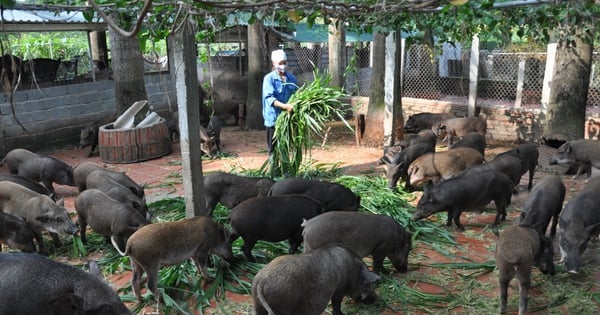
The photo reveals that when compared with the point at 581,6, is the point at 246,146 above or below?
below

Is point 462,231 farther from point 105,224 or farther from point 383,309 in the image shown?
point 105,224

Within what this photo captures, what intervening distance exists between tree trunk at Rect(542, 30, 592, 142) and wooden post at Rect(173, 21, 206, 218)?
7846 millimetres

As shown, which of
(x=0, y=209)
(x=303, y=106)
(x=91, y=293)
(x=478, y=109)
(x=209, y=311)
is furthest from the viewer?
(x=478, y=109)

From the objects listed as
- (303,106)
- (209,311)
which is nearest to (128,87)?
(303,106)

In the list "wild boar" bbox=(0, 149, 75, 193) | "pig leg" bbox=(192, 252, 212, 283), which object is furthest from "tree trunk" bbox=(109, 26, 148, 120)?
"pig leg" bbox=(192, 252, 212, 283)

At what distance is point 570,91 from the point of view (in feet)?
33.5

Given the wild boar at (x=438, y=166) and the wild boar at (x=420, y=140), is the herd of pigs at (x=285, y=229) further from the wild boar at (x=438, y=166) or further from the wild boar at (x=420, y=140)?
the wild boar at (x=420, y=140)

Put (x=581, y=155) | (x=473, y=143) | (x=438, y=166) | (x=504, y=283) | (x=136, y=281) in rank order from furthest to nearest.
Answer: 1. (x=473, y=143)
2. (x=581, y=155)
3. (x=438, y=166)
4. (x=136, y=281)
5. (x=504, y=283)

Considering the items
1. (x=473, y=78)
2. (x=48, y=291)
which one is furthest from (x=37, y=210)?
(x=473, y=78)

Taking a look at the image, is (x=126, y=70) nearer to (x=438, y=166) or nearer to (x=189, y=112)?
(x=189, y=112)

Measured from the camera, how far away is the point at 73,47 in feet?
55.1

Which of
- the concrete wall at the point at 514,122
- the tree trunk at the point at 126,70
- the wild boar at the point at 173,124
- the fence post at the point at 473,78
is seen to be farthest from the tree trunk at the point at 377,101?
the tree trunk at the point at 126,70

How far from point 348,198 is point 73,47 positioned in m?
13.7

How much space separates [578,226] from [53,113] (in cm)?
1090
